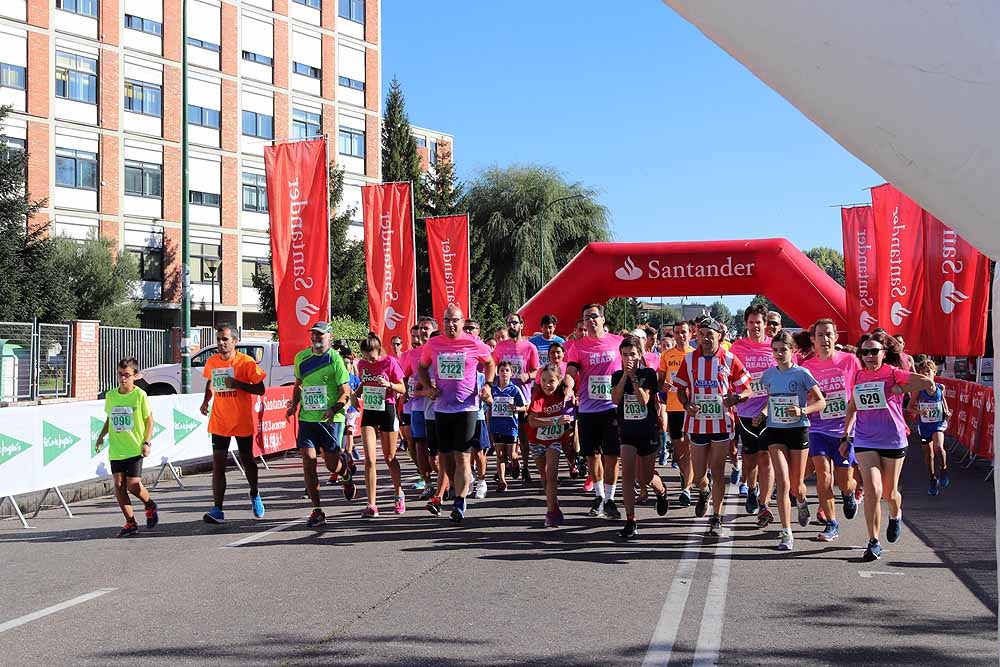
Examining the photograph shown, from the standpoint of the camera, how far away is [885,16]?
2564 millimetres

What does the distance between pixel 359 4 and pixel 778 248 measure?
41.6 m

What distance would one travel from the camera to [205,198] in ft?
155

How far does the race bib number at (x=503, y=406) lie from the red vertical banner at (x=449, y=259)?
9905 mm

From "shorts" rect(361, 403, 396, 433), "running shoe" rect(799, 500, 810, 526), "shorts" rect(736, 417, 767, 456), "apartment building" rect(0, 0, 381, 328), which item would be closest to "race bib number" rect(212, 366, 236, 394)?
"shorts" rect(361, 403, 396, 433)

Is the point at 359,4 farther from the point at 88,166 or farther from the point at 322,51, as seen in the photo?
the point at 88,166

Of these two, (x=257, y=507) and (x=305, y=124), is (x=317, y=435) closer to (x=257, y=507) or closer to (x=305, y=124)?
(x=257, y=507)

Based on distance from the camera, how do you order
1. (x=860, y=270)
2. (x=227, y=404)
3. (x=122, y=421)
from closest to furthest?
(x=122, y=421) → (x=227, y=404) → (x=860, y=270)

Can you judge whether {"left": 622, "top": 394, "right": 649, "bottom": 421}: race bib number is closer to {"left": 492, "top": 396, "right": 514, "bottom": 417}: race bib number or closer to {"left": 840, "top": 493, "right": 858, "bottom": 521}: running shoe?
{"left": 840, "top": 493, "right": 858, "bottom": 521}: running shoe

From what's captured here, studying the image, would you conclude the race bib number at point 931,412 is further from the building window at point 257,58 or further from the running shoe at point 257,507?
the building window at point 257,58

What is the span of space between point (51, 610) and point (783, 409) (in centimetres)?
612

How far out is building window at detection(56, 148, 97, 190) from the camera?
4206cm

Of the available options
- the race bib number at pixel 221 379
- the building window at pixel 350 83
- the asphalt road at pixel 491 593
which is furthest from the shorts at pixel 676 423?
the building window at pixel 350 83

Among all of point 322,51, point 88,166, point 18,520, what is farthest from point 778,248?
point 322,51

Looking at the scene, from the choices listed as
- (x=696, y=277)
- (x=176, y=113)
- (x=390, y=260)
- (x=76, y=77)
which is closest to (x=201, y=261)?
(x=176, y=113)
